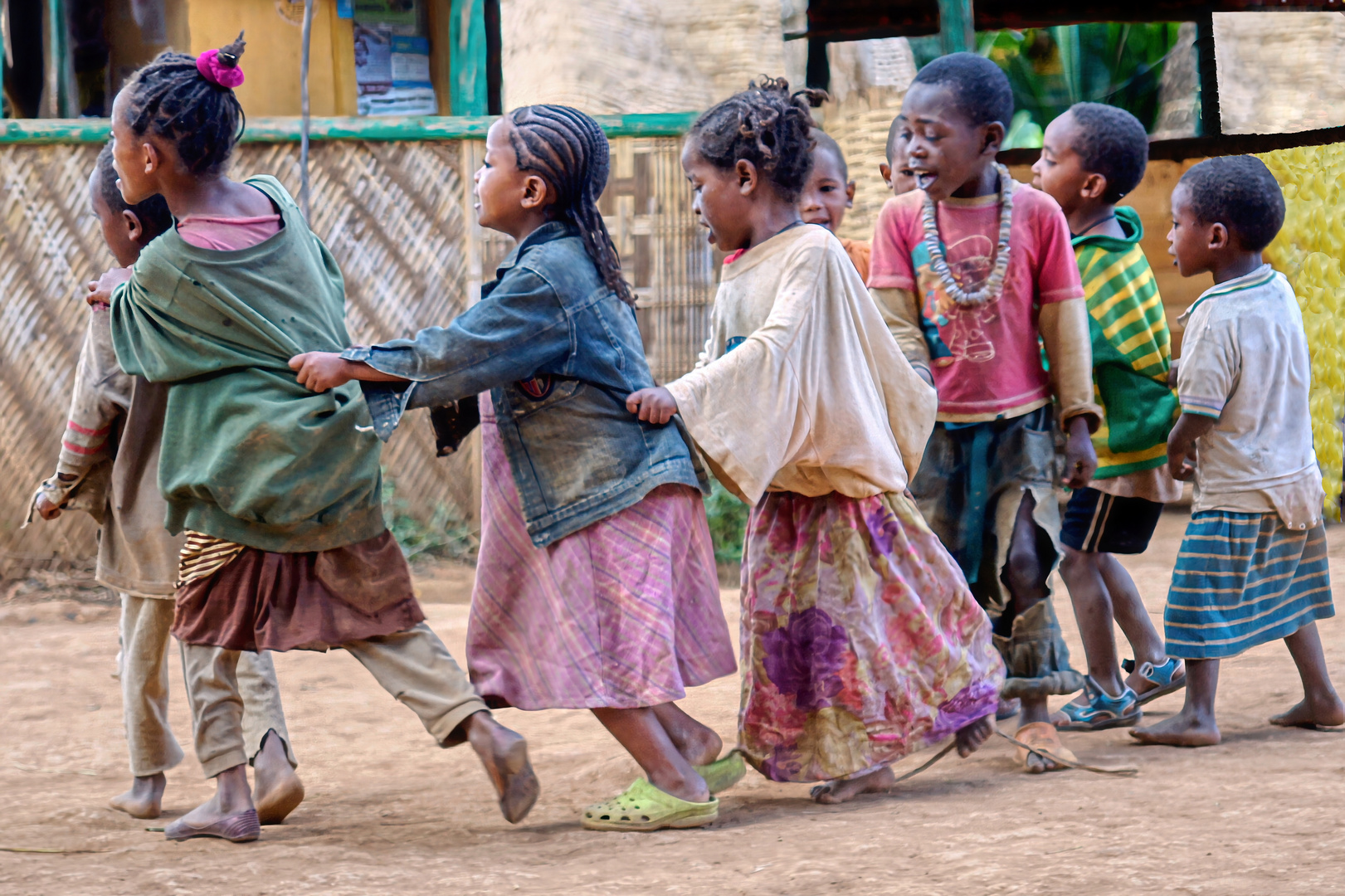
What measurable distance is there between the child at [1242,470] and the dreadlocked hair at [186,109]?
2.45m

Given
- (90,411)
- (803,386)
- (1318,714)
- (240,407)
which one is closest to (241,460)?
(240,407)

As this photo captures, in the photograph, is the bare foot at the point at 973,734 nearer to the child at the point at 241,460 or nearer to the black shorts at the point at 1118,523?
the black shorts at the point at 1118,523

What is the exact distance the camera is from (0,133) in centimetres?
664

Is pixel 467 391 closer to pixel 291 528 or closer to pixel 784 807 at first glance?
pixel 291 528

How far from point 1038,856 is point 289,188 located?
552 centimetres

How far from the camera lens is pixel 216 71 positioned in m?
2.86

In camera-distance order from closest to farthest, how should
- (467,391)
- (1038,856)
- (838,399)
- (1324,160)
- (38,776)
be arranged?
(1038,856)
(467,391)
(838,399)
(38,776)
(1324,160)

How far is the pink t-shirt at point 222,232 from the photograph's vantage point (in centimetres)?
283

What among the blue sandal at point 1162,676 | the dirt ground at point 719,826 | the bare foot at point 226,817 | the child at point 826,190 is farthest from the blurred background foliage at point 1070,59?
the bare foot at point 226,817

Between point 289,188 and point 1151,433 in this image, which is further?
point 289,188

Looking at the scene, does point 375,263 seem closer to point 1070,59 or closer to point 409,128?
point 409,128

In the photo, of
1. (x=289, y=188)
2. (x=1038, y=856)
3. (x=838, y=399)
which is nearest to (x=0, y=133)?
(x=289, y=188)

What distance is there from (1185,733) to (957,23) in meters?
4.74

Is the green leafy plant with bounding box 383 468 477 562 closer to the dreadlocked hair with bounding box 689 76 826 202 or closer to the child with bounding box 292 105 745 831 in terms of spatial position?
the child with bounding box 292 105 745 831
